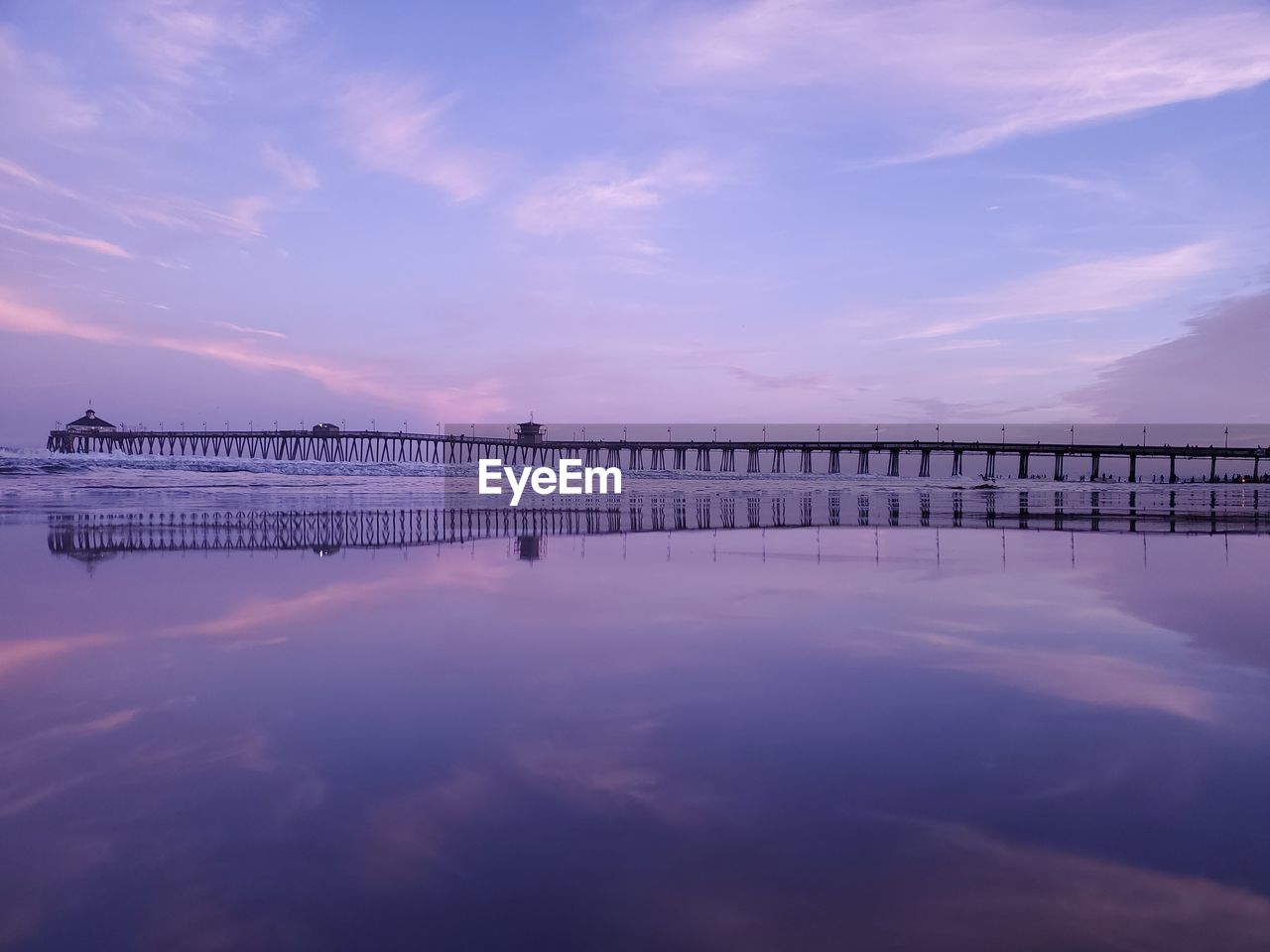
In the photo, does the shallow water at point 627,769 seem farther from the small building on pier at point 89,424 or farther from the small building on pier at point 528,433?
the small building on pier at point 89,424

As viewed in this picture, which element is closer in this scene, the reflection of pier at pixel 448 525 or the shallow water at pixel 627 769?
the shallow water at pixel 627 769

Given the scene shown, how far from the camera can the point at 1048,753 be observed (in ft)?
10.5

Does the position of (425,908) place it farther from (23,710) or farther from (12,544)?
(12,544)

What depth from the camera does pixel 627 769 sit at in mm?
3035

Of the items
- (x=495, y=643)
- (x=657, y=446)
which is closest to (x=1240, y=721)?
(x=495, y=643)

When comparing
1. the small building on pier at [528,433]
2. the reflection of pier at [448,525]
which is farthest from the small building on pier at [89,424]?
the reflection of pier at [448,525]

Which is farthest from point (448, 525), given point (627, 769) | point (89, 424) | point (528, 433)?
point (89, 424)

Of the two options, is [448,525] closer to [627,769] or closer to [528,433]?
[627,769]

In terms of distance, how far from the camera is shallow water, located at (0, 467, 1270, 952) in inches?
82.0

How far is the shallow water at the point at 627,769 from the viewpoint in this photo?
2084mm

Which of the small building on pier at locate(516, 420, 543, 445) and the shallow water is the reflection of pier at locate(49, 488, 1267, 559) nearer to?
the shallow water

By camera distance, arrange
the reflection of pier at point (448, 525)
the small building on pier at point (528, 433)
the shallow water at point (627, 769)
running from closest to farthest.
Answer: the shallow water at point (627, 769) < the reflection of pier at point (448, 525) < the small building on pier at point (528, 433)

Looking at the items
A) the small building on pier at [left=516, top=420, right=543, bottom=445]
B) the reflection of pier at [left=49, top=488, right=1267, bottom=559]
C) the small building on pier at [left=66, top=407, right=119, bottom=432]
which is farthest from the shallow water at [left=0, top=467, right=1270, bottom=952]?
the small building on pier at [left=66, top=407, right=119, bottom=432]

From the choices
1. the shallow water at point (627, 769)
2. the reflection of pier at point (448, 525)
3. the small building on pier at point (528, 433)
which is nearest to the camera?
the shallow water at point (627, 769)
